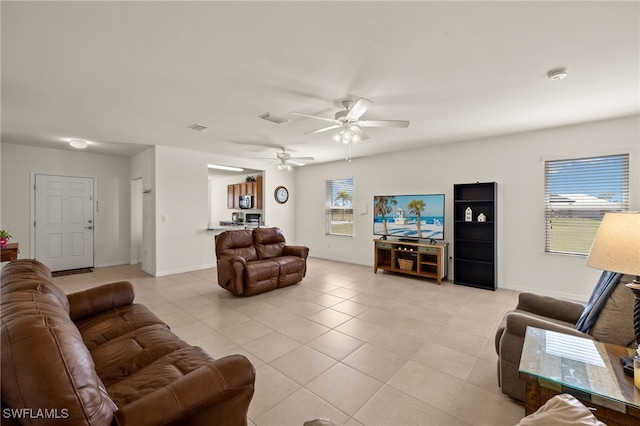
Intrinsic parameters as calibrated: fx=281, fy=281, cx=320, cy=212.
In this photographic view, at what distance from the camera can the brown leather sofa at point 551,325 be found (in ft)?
5.51

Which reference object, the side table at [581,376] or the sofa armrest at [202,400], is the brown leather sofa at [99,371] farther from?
the side table at [581,376]

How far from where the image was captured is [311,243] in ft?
25.3

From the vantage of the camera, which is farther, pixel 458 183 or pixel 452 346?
pixel 458 183

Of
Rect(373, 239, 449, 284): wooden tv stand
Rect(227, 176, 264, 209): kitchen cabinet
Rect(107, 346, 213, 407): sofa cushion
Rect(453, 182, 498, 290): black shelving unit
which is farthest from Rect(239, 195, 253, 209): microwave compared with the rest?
Rect(107, 346, 213, 407): sofa cushion

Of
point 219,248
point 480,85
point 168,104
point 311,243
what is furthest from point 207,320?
point 311,243

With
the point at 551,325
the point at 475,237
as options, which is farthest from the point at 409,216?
A: the point at 551,325

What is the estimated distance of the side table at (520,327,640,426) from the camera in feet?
4.00

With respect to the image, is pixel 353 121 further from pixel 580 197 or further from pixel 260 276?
pixel 580 197

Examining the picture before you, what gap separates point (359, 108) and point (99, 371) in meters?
2.80

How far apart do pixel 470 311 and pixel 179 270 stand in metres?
5.23

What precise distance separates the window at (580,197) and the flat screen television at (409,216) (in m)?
1.56

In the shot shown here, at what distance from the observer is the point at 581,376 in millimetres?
1357

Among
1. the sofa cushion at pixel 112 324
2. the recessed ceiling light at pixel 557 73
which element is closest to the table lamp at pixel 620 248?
the recessed ceiling light at pixel 557 73

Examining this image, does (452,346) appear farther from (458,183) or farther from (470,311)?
(458,183)
